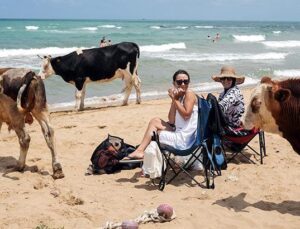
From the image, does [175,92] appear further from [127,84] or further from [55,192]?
[127,84]

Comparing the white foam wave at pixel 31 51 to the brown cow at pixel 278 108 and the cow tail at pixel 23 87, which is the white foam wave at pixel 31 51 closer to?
the cow tail at pixel 23 87

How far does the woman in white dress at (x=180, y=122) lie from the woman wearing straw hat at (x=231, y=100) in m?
0.62

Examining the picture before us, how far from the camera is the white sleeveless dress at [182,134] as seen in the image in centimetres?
583

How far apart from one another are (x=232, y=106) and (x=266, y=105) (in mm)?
1623

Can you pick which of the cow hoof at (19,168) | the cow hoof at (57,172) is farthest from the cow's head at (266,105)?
the cow hoof at (19,168)

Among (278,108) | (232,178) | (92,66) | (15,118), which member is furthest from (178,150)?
(92,66)

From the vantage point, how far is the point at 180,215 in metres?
4.95

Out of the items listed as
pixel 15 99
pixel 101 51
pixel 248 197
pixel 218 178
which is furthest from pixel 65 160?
pixel 101 51

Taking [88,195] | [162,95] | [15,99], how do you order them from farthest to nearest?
[162,95] < [15,99] < [88,195]

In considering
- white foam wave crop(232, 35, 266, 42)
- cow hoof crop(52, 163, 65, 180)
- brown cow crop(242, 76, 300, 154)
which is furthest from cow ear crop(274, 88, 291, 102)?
white foam wave crop(232, 35, 266, 42)

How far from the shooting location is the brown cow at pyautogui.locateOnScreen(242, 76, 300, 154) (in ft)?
15.8

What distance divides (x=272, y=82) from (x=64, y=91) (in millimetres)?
10479

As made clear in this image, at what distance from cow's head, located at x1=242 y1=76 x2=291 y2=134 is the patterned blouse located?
1.46m

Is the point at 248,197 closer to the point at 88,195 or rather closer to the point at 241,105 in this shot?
the point at 241,105
